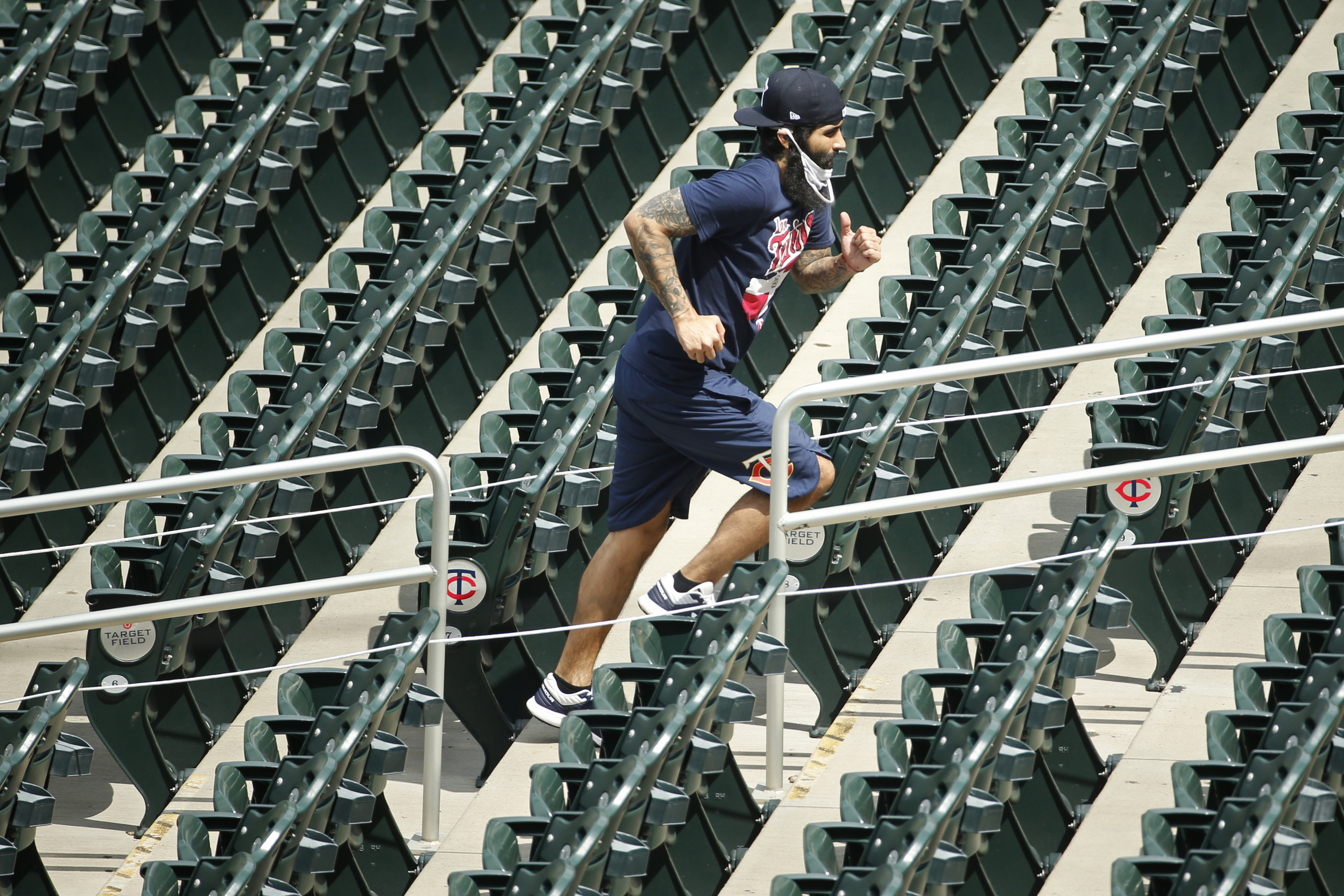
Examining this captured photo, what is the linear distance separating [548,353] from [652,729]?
5.32 ft

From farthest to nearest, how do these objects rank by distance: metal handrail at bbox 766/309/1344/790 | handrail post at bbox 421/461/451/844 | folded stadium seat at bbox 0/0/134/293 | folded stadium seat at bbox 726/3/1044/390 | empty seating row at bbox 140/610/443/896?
folded stadium seat at bbox 0/0/134/293 < folded stadium seat at bbox 726/3/1044/390 < handrail post at bbox 421/461/451/844 < metal handrail at bbox 766/309/1344/790 < empty seating row at bbox 140/610/443/896

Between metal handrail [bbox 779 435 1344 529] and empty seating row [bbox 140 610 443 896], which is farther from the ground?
metal handrail [bbox 779 435 1344 529]

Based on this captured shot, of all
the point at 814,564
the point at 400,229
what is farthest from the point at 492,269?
the point at 814,564

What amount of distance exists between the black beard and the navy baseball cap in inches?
2.4

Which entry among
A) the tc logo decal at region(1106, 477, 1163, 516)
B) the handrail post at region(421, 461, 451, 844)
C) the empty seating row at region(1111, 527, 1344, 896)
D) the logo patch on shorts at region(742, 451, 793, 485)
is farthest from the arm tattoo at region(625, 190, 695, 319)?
the empty seating row at region(1111, 527, 1344, 896)

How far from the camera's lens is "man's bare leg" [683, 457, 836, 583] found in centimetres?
421

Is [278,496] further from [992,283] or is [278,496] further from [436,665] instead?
[992,283]

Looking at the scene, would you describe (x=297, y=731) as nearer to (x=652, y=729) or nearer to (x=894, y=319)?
(x=652, y=729)

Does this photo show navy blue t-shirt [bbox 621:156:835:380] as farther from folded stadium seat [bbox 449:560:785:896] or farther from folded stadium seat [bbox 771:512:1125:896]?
folded stadium seat [bbox 771:512:1125:896]

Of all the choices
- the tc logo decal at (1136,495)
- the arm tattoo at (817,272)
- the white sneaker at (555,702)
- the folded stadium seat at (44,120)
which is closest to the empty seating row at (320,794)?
the white sneaker at (555,702)

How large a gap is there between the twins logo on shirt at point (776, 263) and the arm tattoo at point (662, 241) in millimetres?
228

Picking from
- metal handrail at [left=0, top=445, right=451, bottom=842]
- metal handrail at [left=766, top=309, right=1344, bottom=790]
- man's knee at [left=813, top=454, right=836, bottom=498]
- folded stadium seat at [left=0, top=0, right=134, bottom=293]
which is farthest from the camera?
folded stadium seat at [left=0, top=0, right=134, bottom=293]

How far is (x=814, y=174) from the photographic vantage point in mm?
4176

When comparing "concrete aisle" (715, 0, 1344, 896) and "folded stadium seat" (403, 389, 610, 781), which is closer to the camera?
"concrete aisle" (715, 0, 1344, 896)
